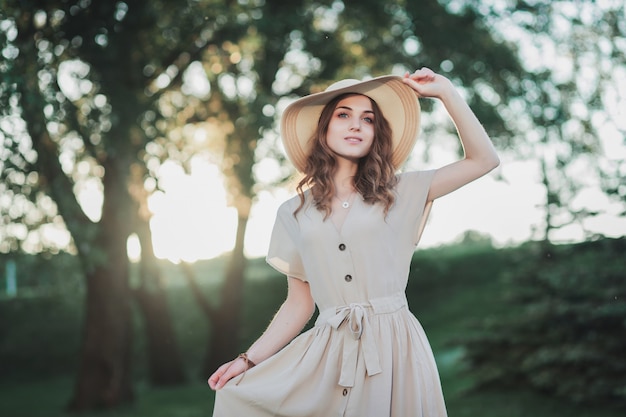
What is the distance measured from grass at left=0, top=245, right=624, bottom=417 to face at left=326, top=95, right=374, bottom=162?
20.9 ft

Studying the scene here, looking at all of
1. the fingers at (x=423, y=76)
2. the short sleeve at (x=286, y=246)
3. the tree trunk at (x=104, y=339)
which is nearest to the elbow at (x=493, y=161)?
the fingers at (x=423, y=76)

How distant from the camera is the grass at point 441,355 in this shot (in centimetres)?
969

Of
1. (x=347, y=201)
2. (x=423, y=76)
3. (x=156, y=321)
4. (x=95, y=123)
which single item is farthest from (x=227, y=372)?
(x=156, y=321)

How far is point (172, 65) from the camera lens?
1201 cm

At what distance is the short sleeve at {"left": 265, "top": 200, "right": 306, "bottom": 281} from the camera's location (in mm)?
3164

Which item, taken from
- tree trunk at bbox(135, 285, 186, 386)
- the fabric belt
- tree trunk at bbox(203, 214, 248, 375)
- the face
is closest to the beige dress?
the fabric belt

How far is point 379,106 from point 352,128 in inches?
6.8

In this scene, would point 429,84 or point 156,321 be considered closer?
point 429,84

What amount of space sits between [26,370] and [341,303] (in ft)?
54.1

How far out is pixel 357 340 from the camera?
9.50ft

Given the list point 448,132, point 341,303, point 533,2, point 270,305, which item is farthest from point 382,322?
point 270,305

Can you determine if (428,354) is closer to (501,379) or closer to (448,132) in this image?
(501,379)

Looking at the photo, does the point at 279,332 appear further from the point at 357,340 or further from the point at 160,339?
the point at 160,339

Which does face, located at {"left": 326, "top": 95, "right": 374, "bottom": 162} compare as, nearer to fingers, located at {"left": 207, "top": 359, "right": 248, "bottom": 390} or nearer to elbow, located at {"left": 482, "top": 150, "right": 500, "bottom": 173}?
elbow, located at {"left": 482, "top": 150, "right": 500, "bottom": 173}
